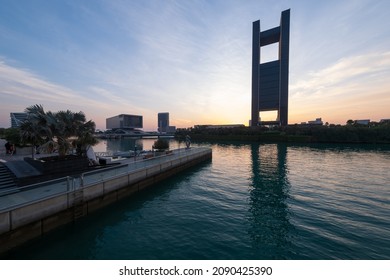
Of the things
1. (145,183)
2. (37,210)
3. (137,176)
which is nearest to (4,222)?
(37,210)

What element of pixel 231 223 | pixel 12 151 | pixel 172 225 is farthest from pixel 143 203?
pixel 12 151

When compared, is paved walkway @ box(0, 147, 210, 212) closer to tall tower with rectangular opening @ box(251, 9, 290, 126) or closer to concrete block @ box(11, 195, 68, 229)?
concrete block @ box(11, 195, 68, 229)

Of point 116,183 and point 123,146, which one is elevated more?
point 116,183

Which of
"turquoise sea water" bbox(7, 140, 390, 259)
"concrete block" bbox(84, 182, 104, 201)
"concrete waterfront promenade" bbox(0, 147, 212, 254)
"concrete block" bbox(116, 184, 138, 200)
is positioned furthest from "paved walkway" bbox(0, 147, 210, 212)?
"turquoise sea water" bbox(7, 140, 390, 259)

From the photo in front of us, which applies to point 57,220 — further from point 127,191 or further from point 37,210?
point 127,191

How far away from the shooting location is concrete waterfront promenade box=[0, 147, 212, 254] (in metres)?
9.09

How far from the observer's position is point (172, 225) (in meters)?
12.0

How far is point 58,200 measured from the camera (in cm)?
1118

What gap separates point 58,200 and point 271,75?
651 ft

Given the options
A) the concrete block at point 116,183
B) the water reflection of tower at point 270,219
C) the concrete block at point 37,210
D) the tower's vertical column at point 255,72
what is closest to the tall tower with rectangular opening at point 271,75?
the tower's vertical column at point 255,72

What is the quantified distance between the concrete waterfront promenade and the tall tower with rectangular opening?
579 ft

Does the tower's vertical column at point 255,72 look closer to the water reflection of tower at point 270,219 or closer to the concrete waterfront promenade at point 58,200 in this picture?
the water reflection of tower at point 270,219

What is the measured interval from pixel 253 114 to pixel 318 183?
6866 inches

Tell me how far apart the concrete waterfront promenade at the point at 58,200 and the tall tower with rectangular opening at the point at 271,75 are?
579 ft
